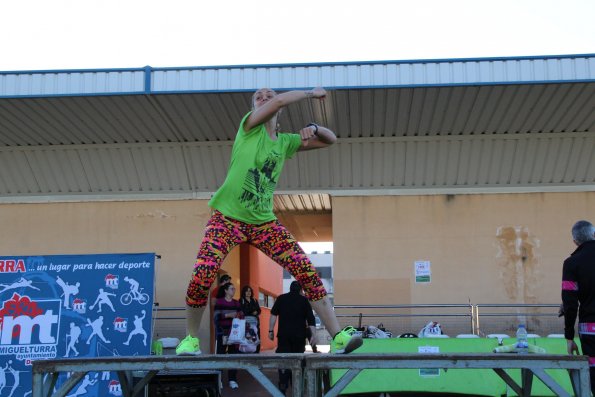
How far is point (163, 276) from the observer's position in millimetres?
13195

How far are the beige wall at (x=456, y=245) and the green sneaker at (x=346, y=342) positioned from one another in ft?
25.7

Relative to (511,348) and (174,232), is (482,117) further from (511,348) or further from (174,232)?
(511,348)

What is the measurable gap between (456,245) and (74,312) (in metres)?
6.76

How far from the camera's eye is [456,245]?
13.1 metres

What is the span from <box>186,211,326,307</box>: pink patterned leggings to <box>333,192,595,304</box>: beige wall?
25.9ft

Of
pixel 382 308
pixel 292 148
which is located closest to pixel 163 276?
pixel 382 308

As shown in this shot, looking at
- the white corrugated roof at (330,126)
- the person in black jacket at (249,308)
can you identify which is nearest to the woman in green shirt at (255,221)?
the person in black jacket at (249,308)

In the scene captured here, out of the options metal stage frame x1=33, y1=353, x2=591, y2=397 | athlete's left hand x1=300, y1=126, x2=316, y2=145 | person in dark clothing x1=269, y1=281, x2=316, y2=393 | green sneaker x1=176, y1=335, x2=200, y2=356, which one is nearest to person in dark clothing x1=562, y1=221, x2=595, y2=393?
metal stage frame x1=33, y1=353, x2=591, y2=397

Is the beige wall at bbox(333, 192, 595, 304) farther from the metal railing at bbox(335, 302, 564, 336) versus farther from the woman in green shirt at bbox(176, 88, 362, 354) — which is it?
the woman in green shirt at bbox(176, 88, 362, 354)

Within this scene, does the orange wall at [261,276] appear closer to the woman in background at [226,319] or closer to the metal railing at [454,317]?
the metal railing at [454,317]

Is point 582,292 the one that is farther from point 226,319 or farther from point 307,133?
point 226,319

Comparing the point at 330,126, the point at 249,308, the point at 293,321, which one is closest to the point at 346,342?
the point at 293,321

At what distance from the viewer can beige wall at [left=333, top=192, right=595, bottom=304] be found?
1292 centimetres

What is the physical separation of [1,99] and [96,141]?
188 centimetres
